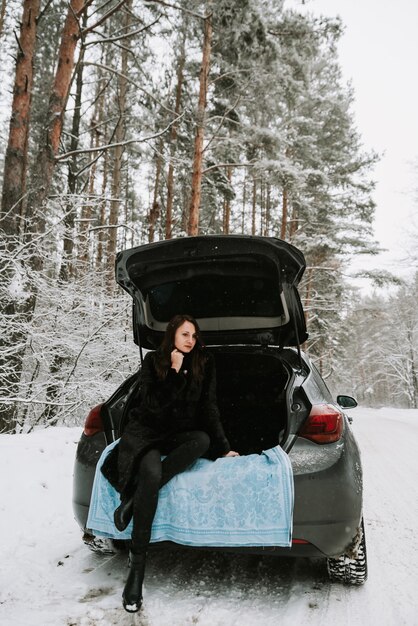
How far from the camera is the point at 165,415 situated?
246 centimetres

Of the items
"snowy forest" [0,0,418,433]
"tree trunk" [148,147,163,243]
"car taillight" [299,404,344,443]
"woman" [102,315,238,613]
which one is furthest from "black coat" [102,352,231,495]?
"tree trunk" [148,147,163,243]

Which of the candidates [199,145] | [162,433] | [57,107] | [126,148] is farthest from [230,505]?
[126,148]

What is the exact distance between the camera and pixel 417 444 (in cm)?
893

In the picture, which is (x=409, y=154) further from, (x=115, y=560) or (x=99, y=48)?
(x=115, y=560)

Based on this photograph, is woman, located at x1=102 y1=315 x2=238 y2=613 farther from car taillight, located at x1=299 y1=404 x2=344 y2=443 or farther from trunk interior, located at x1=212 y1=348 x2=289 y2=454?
trunk interior, located at x1=212 y1=348 x2=289 y2=454

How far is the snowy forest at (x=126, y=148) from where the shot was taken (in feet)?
23.4

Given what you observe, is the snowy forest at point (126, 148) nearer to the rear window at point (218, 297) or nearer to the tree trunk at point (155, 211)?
the tree trunk at point (155, 211)

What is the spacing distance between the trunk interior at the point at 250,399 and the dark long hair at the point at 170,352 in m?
0.89

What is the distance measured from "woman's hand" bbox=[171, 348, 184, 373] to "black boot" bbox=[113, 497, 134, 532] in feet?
2.48

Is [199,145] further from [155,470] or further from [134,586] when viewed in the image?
[134,586]

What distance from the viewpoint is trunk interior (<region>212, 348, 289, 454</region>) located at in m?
3.64

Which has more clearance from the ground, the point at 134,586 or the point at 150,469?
the point at 150,469

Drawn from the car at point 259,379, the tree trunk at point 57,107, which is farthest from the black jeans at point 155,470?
the tree trunk at point 57,107

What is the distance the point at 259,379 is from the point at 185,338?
1.42 metres
